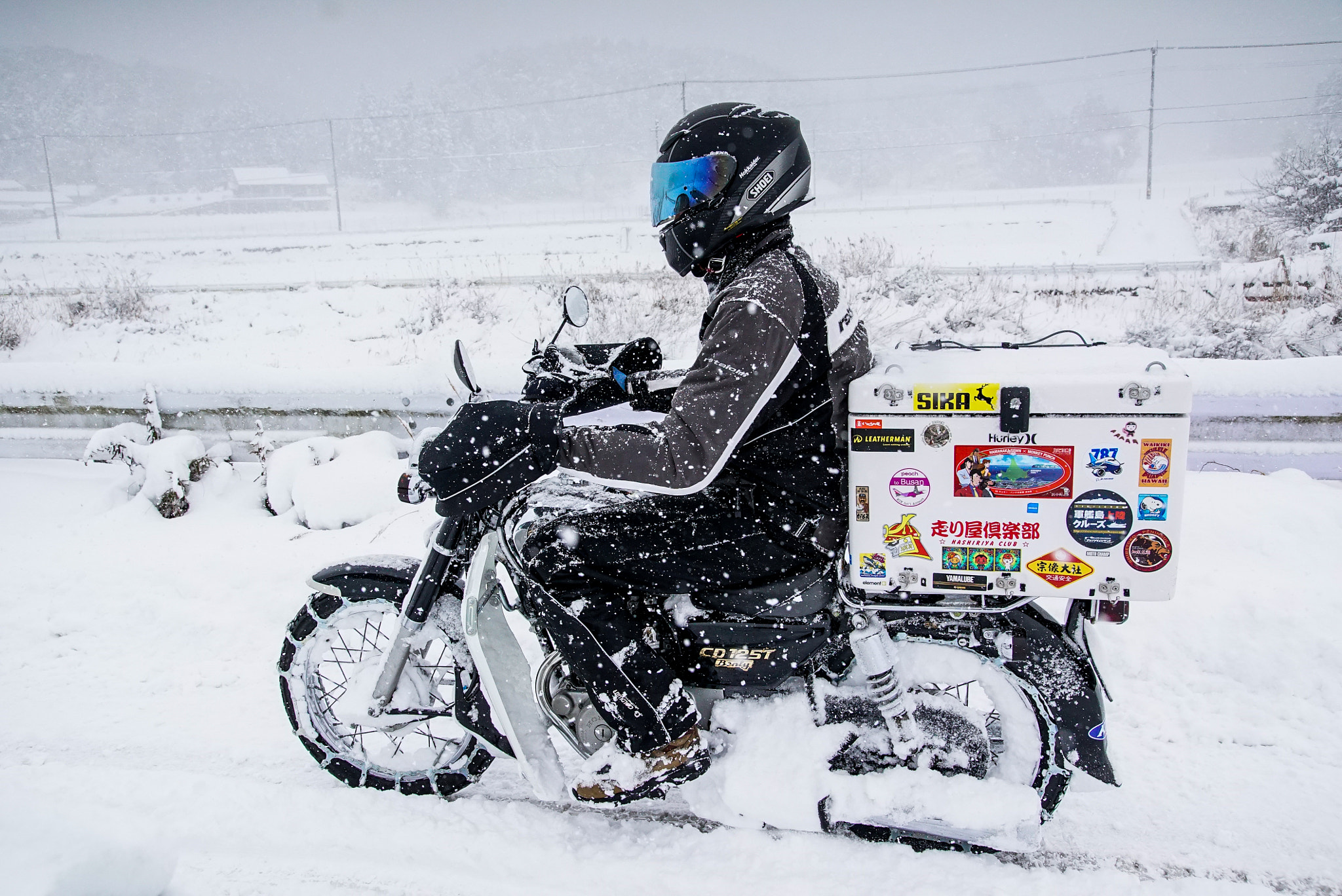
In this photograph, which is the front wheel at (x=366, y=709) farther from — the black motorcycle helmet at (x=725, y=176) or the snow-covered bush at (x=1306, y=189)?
the snow-covered bush at (x=1306, y=189)

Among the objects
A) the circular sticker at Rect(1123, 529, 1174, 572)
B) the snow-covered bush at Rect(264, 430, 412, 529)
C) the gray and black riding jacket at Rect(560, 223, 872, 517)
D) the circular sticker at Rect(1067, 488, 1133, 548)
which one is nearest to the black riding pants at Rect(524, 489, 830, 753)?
the gray and black riding jacket at Rect(560, 223, 872, 517)

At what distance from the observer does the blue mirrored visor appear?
7.23 ft

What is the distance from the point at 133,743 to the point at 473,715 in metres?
1.63

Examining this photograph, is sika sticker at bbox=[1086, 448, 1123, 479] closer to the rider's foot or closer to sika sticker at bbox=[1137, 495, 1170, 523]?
sika sticker at bbox=[1137, 495, 1170, 523]

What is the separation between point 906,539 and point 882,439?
0.29 meters

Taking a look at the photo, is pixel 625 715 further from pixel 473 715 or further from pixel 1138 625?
pixel 1138 625

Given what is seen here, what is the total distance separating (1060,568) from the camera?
2.04 metres

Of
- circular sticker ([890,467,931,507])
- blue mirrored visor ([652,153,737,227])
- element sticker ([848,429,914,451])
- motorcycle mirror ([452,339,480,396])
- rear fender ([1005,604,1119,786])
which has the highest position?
blue mirrored visor ([652,153,737,227])

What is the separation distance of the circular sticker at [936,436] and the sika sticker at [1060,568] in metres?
0.40

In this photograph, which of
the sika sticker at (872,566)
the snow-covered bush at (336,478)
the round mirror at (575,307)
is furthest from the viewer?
the snow-covered bush at (336,478)

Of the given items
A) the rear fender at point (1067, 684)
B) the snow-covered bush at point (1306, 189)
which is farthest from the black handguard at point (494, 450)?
the snow-covered bush at point (1306, 189)

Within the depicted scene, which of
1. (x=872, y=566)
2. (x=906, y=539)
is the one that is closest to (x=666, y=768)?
(x=872, y=566)

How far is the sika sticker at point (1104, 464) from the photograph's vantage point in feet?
6.33

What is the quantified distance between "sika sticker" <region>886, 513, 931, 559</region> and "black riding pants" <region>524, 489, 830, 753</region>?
Answer: 23cm
